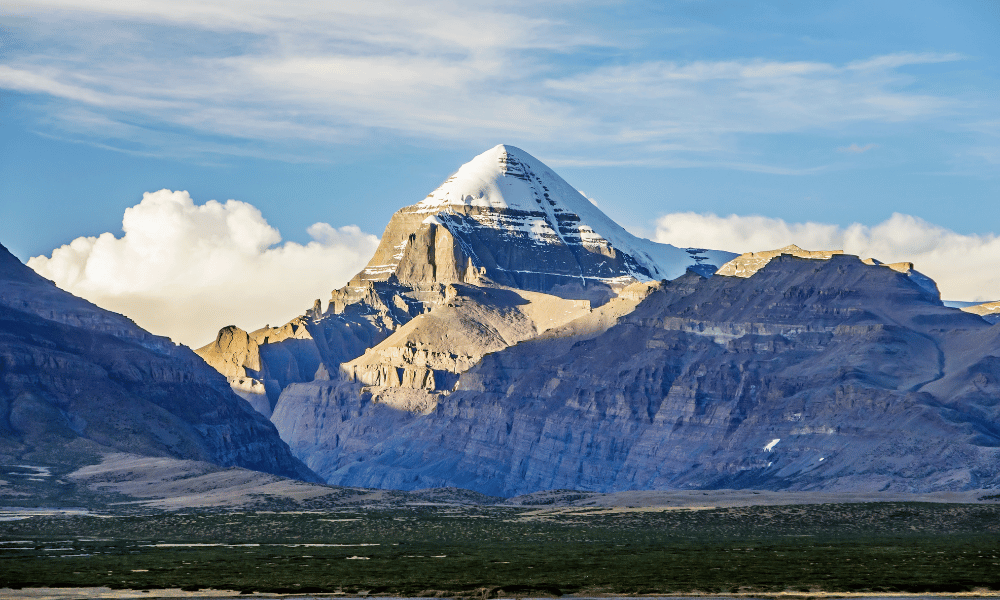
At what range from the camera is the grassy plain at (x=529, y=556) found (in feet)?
407

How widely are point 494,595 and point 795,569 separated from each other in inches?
1131

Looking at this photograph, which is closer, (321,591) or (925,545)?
(321,591)

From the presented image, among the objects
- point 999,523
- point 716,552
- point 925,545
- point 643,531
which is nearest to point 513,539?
point 643,531

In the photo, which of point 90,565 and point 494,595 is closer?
point 494,595

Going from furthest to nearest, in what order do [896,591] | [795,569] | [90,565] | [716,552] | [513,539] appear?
1. [513,539]
2. [716,552]
3. [90,565]
4. [795,569]
5. [896,591]

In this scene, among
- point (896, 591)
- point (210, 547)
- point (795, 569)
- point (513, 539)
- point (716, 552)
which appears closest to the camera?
point (896, 591)

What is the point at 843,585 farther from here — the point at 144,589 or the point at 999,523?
the point at 999,523

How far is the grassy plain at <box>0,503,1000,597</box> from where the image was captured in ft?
407

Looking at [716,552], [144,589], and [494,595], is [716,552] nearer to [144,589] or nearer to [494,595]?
[494,595]

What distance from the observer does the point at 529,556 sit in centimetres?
15150

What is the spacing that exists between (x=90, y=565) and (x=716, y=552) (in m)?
58.9

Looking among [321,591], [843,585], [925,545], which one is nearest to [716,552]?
[925,545]

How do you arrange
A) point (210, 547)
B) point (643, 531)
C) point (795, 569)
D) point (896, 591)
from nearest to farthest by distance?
point (896, 591), point (795, 569), point (210, 547), point (643, 531)

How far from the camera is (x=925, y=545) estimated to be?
15775 centimetres
